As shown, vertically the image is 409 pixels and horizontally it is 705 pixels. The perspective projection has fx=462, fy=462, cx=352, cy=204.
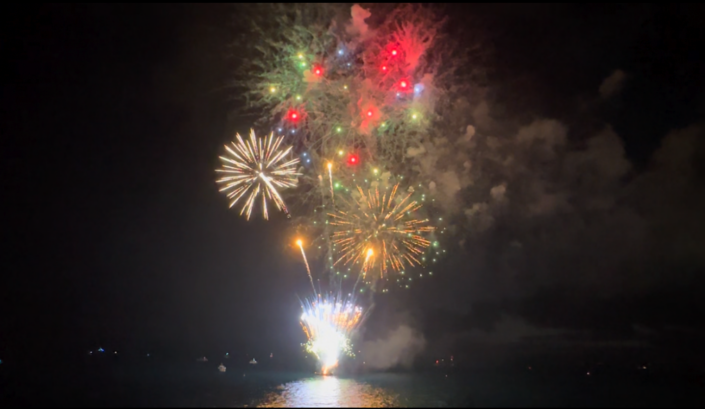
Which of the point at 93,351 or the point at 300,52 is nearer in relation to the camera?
the point at 300,52

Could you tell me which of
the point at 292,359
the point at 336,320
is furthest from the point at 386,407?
the point at 292,359

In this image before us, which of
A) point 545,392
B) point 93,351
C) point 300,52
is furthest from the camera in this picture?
point 93,351

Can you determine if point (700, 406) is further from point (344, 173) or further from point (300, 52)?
point (300, 52)

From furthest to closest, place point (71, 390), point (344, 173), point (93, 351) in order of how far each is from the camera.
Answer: point (93, 351) < point (71, 390) < point (344, 173)

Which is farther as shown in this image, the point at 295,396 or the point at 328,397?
the point at 295,396

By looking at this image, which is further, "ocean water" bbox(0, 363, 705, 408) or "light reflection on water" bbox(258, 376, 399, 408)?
"light reflection on water" bbox(258, 376, 399, 408)

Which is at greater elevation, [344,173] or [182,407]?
[344,173]

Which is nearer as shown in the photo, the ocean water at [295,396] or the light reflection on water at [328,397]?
the ocean water at [295,396]

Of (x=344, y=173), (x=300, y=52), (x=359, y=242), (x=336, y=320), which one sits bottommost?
(x=336, y=320)
